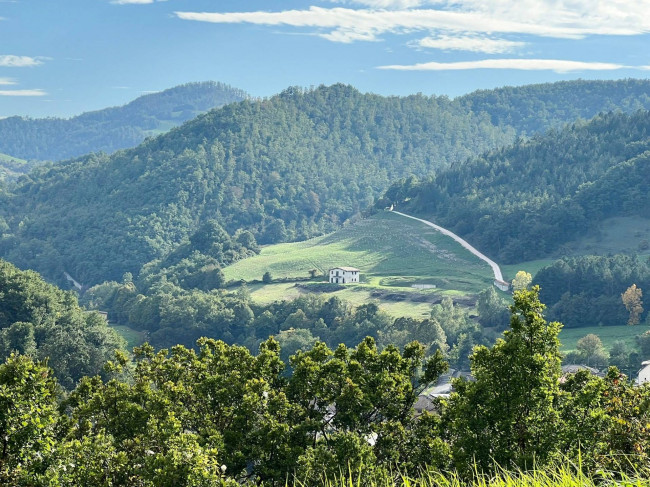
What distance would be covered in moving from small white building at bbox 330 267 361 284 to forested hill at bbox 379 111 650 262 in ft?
66.7

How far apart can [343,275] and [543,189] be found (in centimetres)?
4090

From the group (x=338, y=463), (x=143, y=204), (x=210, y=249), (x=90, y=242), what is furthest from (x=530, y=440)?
(x=143, y=204)

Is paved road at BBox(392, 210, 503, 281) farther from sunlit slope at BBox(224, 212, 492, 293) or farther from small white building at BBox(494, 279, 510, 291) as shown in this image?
small white building at BBox(494, 279, 510, 291)

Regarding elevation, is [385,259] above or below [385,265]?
above

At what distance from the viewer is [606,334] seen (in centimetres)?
7400

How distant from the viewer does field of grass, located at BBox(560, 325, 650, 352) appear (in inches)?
2773

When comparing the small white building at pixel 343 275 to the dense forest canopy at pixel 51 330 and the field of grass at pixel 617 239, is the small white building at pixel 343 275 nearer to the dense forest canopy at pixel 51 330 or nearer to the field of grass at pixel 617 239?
the field of grass at pixel 617 239

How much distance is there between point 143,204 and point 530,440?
161029 millimetres

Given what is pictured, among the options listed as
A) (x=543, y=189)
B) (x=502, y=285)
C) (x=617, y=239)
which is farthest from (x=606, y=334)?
(x=543, y=189)

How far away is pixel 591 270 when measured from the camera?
280ft

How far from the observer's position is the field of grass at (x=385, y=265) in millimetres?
91375

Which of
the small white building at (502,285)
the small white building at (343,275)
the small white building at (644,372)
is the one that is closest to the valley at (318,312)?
the small white building at (502,285)

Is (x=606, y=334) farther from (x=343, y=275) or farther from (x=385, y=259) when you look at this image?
(x=385, y=259)

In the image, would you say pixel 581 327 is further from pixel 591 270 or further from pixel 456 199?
pixel 456 199
